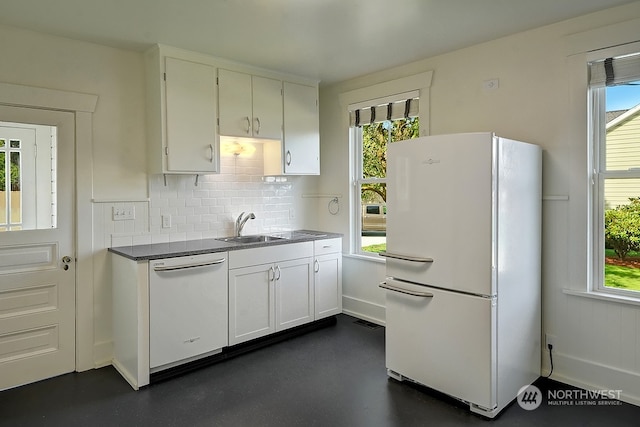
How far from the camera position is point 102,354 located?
3.29 m

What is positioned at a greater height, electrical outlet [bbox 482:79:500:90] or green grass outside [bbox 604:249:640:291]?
electrical outlet [bbox 482:79:500:90]

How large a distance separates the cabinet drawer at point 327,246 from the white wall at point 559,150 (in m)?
1.62

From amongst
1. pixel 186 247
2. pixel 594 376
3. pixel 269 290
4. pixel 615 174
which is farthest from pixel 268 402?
pixel 615 174

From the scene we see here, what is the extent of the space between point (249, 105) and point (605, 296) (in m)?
3.24

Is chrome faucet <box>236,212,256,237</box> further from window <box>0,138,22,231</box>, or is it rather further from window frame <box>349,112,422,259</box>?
window <box>0,138,22,231</box>

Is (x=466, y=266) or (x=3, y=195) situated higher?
(x=3, y=195)

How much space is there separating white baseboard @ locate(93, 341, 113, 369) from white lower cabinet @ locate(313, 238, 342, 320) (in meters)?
1.83

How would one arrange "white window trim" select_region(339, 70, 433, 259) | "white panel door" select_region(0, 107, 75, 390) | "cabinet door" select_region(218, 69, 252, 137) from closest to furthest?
"white panel door" select_region(0, 107, 75, 390) < "cabinet door" select_region(218, 69, 252, 137) < "white window trim" select_region(339, 70, 433, 259)

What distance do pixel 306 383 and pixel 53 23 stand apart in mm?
3127

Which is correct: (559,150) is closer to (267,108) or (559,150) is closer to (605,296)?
(605,296)

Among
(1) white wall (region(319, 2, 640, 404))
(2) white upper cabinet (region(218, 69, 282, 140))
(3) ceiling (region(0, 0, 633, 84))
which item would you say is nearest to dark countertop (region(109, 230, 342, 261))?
(2) white upper cabinet (region(218, 69, 282, 140))

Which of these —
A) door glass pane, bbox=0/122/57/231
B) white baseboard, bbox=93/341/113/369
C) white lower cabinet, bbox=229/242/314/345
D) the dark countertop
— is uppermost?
door glass pane, bbox=0/122/57/231

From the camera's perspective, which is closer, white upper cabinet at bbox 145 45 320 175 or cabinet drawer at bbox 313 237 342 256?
white upper cabinet at bbox 145 45 320 175

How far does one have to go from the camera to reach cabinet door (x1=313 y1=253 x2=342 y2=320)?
405cm
